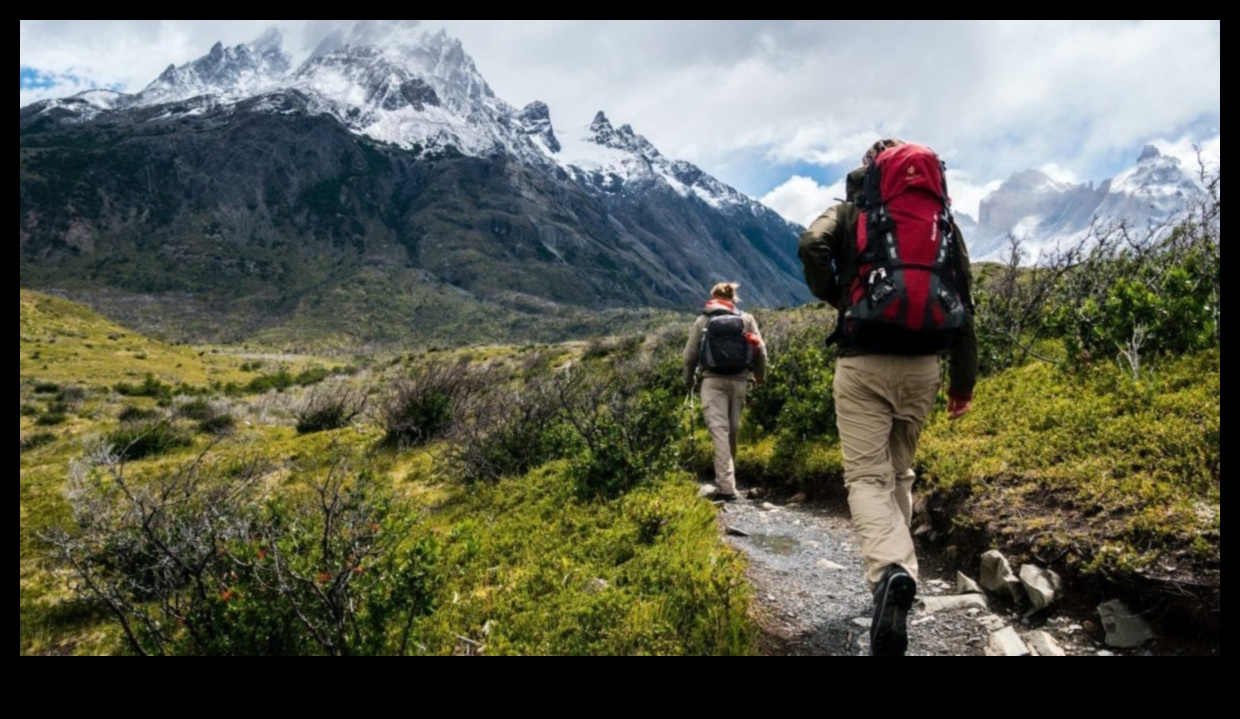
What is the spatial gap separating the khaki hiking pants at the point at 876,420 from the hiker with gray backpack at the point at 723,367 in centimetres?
287

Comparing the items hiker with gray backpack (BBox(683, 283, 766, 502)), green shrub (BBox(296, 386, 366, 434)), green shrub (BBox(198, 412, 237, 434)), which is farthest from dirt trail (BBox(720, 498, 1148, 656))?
green shrub (BBox(198, 412, 237, 434))

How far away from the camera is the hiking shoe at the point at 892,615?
2.92m

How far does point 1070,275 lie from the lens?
10367 mm

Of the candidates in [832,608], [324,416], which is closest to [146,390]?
[324,416]

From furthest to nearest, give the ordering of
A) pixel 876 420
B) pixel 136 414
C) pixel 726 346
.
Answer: pixel 136 414, pixel 726 346, pixel 876 420

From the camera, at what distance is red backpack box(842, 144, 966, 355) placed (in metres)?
3.22

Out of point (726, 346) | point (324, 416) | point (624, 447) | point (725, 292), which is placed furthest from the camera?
point (324, 416)

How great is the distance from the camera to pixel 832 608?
152 inches

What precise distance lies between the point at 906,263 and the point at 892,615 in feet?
5.90

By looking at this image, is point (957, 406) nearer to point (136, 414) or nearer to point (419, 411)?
point (419, 411)

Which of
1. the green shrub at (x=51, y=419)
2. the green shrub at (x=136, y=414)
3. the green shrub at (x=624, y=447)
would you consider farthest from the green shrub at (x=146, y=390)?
the green shrub at (x=624, y=447)

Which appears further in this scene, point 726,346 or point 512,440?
point 512,440

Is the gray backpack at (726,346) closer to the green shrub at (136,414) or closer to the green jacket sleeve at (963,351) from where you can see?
the green jacket sleeve at (963,351)

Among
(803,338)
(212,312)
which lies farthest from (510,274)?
(803,338)
